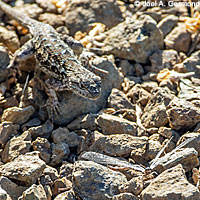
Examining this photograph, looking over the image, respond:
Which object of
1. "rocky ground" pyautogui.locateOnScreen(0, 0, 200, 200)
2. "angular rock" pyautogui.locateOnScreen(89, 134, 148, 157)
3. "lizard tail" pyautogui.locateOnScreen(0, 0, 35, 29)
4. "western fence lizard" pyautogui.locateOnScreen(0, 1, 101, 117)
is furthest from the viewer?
"lizard tail" pyautogui.locateOnScreen(0, 0, 35, 29)

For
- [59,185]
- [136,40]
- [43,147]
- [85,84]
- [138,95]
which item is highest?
[136,40]

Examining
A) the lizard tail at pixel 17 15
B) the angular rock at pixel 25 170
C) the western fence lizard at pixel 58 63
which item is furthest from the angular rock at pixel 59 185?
the lizard tail at pixel 17 15

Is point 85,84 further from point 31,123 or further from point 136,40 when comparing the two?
point 136,40

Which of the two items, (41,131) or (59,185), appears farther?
(41,131)

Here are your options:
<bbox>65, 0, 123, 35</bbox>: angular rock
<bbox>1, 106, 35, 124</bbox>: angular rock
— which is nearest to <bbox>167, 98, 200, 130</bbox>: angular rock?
<bbox>1, 106, 35, 124</bbox>: angular rock

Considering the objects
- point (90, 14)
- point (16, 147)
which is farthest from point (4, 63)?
point (90, 14)

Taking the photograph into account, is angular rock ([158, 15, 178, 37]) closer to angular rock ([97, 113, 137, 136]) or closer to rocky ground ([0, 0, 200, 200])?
rocky ground ([0, 0, 200, 200])
